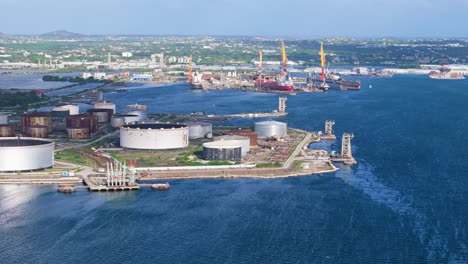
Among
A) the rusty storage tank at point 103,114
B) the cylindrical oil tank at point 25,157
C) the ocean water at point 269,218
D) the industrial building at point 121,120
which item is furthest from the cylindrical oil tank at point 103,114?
the ocean water at point 269,218

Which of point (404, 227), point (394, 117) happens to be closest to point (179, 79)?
point (394, 117)

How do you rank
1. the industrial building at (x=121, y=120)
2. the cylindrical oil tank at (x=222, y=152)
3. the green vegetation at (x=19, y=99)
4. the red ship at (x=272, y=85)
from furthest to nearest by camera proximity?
the red ship at (x=272, y=85), the green vegetation at (x=19, y=99), the industrial building at (x=121, y=120), the cylindrical oil tank at (x=222, y=152)

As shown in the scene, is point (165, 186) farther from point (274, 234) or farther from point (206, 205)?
point (274, 234)

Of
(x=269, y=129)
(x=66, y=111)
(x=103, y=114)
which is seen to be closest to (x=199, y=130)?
(x=269, y=129)

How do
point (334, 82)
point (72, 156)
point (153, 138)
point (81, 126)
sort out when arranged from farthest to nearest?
point (334, 82) → point (81, 126) → point (153, 138) → point (72, 156)

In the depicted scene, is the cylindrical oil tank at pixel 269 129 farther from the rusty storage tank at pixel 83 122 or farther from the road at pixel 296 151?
the rusty storage tank at pixel 83 122

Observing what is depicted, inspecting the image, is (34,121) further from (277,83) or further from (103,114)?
(277,83)
